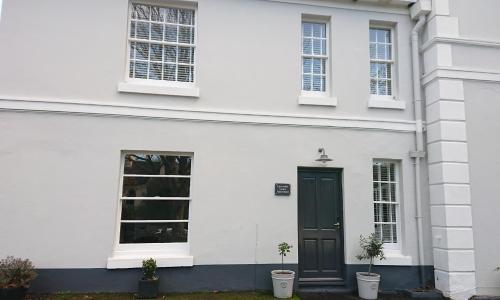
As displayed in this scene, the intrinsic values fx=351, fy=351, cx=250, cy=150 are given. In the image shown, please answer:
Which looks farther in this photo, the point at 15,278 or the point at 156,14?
the point at 156,14

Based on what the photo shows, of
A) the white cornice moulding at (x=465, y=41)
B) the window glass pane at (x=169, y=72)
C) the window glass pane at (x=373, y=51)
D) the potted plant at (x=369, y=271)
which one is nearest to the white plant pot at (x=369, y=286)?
the potted plant at (x=369, y=271)

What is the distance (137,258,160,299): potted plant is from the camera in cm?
626

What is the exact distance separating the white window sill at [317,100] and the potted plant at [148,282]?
4.38 meters

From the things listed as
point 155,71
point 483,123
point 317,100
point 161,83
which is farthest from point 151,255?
point 483,123

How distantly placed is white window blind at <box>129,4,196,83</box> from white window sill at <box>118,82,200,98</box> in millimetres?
313

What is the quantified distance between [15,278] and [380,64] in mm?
8346

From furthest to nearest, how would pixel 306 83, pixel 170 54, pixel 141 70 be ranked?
1. pixel 306 83
2. pixel 170 54
3. pixel 141 70

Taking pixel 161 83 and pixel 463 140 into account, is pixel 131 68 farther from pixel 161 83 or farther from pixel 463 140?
pixel 463 140

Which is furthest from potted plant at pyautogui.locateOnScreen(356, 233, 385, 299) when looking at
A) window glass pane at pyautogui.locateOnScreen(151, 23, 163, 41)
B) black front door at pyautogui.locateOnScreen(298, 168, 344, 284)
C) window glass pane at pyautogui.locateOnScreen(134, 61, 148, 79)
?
window glass pane at pyautogui.locateOnScreen(151, 23, 163, 41)

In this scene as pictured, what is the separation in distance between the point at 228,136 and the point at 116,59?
269 cm

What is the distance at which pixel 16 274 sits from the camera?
583cm

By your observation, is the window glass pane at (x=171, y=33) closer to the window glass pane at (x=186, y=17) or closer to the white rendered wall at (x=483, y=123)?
the window glass pane at (x=186, y=17)

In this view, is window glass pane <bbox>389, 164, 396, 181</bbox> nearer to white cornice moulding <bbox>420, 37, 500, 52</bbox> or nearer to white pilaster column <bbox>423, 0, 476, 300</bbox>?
white pilaster column <bbox>423, 0, 476, 300</bbox>

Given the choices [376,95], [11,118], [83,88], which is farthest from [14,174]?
[376,95]
